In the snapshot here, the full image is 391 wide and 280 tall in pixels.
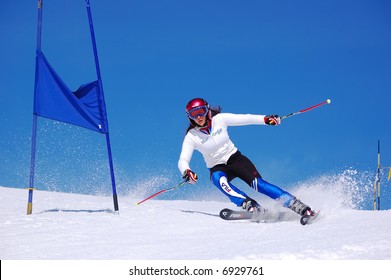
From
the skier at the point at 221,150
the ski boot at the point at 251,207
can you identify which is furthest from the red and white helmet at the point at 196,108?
the ski boot at the point at 251,207

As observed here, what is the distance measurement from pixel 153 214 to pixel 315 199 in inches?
91.3

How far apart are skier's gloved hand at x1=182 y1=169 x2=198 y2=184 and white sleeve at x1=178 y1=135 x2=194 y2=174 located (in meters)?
0.13

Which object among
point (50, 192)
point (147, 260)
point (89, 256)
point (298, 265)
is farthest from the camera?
point (50, 192)

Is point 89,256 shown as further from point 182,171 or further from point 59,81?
point 59,81

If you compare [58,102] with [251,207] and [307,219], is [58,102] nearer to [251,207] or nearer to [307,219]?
[251,207]

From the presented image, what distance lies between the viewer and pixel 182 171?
5930 millimetres

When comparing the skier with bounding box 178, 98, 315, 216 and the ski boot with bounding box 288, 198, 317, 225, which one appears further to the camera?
the skier with bounding box 178, 98, 315, 216

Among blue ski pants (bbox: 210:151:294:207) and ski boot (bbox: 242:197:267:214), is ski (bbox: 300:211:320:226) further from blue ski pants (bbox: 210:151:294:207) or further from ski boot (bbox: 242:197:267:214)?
ski boot (bbox: 242:197:267:214)

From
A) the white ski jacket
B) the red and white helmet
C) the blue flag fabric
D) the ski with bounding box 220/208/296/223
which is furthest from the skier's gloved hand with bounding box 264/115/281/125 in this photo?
the blue flag fabric

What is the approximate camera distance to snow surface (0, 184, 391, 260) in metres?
3.43

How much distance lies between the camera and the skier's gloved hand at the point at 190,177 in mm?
5746

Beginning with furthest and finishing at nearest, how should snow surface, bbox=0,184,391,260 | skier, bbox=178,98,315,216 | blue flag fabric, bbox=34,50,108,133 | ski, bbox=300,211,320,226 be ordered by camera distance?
blue flag fabric, bbox=34,50,108,133 < skier, bbox=178,98,315,216 < ski, bbox=300,211,320,226 < snow surface, bbox=0,184,391,260

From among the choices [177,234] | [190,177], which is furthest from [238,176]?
[177,234]

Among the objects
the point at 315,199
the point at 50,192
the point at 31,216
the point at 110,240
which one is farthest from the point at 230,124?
the point at 50,192
